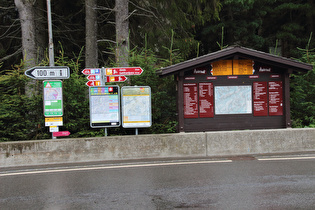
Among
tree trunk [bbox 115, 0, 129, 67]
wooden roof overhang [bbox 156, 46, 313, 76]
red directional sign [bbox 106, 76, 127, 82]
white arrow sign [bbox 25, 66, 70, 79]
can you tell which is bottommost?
red directional sign [bbox 106, 76, 127, 82]

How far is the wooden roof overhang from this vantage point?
33.8ft

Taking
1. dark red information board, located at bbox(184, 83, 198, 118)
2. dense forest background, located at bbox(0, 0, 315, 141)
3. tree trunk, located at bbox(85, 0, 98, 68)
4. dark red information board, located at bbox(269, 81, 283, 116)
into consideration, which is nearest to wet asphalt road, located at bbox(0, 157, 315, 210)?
dark red information board, located at bbox(184, 83, 198, 118)

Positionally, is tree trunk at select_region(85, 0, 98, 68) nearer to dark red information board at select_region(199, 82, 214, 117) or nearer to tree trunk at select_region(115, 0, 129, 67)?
tree trunk at select_region(115, 0, 129, 67)

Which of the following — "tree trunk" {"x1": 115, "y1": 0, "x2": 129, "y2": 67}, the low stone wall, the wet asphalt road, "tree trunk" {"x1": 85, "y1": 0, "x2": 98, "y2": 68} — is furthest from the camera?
"tree trunk" {"x1": 85, "y1": 0, "x2": 98, "y2": 68}

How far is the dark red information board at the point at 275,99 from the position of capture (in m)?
10.9

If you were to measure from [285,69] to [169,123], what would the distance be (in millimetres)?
4095

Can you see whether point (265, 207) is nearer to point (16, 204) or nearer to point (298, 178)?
point (298, 178)

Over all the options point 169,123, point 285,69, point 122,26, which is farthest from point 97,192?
point 122,26

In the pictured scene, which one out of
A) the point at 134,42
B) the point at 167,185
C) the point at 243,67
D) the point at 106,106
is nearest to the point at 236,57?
the point at 243,67

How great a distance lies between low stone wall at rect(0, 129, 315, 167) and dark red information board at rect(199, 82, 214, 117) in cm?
111

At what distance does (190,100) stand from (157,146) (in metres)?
1.95

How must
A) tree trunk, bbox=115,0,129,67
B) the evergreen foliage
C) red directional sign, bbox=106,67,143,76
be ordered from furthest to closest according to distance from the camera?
tree trunk, bbox=115,0,129,67
the evergreen foliage
red directional sign, bbox=106,67,143,76

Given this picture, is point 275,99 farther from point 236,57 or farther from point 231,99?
point 236,57

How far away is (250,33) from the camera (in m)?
25.0
